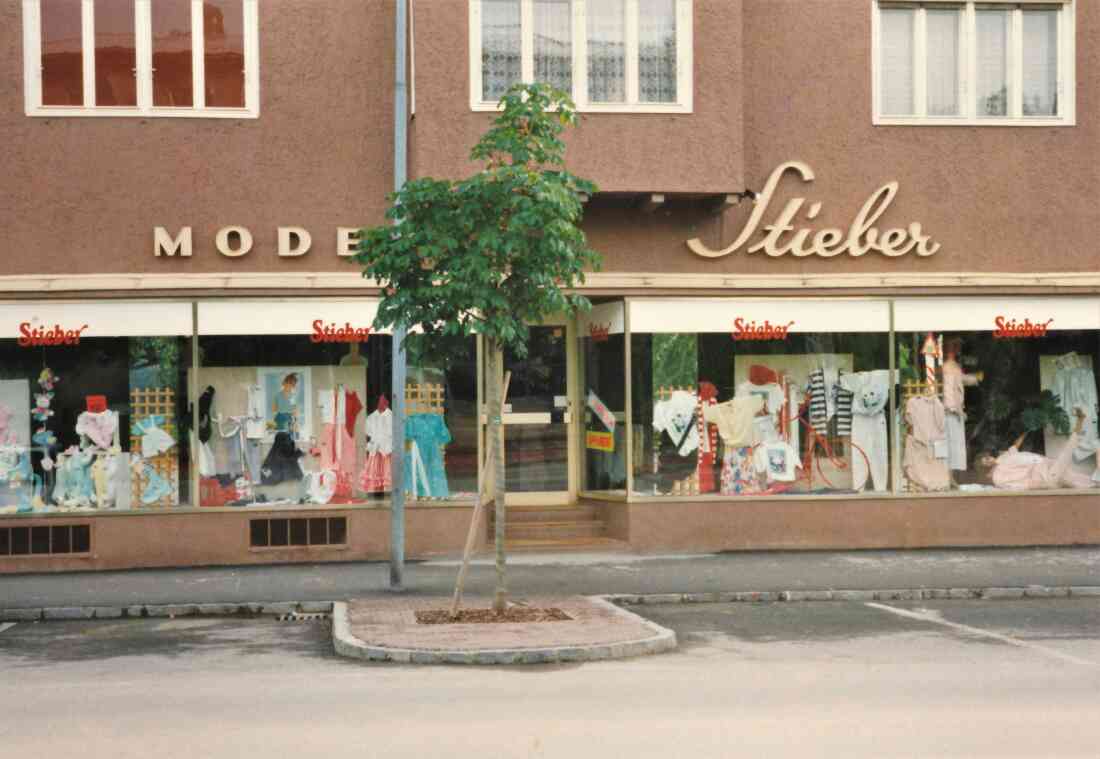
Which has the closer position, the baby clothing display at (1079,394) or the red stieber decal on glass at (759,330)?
the red stieber decal on glass at (759,330)

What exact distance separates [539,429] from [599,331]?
4.84ft

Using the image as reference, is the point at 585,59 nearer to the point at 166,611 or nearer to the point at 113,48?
the point at 113,48

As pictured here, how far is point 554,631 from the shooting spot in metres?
12.6

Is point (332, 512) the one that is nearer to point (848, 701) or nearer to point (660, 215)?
point (660, 215)

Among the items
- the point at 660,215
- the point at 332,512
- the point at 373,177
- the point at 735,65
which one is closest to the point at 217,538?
the point at 332,512

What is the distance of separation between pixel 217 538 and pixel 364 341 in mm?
2867

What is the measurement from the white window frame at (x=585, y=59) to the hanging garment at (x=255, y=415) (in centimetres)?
422

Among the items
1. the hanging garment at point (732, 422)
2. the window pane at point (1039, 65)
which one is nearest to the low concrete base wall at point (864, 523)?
the hanging garment at point (732, 422)

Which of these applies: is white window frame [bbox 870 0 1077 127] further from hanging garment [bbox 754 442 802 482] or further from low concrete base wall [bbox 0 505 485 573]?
low concrete base wall [bbox 0 505 485 573]

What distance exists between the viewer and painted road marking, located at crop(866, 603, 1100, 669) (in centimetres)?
1149

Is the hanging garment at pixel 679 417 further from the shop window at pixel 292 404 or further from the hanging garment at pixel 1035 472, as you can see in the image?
the hanging garment at pixel 1035 472

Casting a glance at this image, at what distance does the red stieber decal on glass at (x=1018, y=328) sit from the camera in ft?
63.7

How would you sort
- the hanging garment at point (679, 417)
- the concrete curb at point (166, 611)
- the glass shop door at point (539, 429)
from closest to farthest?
the concrete curb at point (166, 611) → the hanging garment at point (679, 417) → the glass shop door at point (539, 429)

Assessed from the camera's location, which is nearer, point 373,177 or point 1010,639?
point 1010,639
